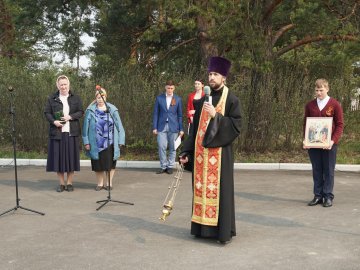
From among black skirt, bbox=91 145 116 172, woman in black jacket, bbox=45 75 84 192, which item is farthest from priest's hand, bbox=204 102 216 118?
woman in black jacket, bbox=45 75 84 192

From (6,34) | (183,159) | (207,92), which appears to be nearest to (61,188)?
(183,159)

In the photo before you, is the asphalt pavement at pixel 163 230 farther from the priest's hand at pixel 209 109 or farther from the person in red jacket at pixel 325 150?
the priest's hand at pixel 209 109

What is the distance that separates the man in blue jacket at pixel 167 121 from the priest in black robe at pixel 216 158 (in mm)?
5185

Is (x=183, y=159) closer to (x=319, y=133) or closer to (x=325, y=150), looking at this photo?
(x=319, y=133)

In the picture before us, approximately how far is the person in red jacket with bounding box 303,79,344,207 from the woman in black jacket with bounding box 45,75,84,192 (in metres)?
4.05

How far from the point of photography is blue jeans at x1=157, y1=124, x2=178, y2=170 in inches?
447

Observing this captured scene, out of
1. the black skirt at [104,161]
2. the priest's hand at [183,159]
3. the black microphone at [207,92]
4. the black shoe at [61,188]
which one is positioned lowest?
the black shoe at [61,188]

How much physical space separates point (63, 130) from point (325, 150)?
4479 millimetres

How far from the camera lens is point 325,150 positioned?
7.85m

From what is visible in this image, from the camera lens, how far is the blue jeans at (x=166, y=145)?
11352mm

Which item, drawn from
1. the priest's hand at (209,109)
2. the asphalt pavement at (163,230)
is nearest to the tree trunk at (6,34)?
the asphalt pavement at (163,230)

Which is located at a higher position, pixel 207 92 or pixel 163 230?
pixel 207 92

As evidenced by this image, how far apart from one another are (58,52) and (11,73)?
22758mm

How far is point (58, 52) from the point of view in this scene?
38094mm
